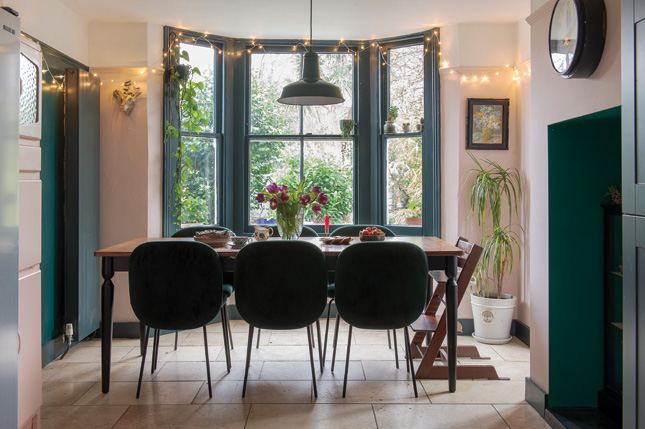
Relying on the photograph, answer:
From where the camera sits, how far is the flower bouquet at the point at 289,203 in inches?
141

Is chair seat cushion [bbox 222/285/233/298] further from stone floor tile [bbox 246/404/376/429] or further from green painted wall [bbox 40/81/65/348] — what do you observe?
green painted wall [bbox 40/81/65/348]

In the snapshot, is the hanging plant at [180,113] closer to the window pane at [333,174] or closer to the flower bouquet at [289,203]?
the window pane at [333,174]

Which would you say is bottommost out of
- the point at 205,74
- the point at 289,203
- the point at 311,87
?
the point at 289,203

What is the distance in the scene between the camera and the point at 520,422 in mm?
2781

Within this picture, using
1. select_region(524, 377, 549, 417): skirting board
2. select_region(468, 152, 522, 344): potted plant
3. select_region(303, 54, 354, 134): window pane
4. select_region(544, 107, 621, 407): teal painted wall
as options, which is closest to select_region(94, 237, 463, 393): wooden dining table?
select_region(524, 377, 549, 417): skirting board

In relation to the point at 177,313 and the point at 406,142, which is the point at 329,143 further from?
the point at 177,313

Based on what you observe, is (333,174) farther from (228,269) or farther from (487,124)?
(228,269)

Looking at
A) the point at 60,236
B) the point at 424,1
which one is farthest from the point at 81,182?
the point at 424,1

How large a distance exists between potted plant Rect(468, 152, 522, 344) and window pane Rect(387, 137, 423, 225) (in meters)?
0.58

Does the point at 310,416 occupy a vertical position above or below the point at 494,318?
below

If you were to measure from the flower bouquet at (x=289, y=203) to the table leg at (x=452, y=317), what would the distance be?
0.92 metres

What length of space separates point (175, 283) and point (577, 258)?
215 centimetres

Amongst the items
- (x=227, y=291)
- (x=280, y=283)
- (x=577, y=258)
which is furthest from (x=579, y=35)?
(x=227, y=291)

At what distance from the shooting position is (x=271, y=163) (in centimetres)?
516
